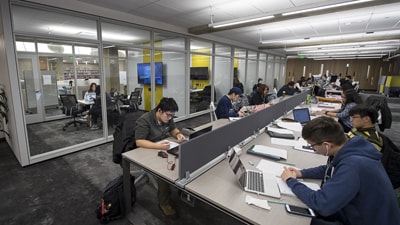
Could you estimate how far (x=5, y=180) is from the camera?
2.62 m

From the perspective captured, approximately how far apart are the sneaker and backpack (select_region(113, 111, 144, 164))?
2.20 ft

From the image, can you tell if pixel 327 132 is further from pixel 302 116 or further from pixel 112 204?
pixel 302 116

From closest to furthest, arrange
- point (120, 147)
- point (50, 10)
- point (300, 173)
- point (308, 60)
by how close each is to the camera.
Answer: point (300, 173)
point (120, 147)
point (50, 10)
point (308, 60)

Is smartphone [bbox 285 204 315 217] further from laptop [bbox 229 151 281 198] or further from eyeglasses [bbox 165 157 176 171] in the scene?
eyeglasses [bbox 165 157 176 171]

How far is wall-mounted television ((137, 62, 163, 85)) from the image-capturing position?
5.18 m

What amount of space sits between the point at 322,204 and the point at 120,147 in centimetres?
174

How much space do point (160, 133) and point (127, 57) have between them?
143 inches

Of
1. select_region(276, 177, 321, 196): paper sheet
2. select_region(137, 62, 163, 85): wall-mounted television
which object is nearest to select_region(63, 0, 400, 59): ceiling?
select_region(137, 62, 163, 85): wall-mounted television

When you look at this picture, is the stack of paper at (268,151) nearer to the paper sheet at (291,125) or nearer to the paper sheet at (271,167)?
the paper sheet at (271,167)

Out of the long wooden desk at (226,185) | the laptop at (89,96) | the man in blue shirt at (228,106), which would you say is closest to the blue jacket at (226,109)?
the man in blue shirt at (228,106)

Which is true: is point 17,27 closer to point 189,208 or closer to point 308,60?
point 189,208

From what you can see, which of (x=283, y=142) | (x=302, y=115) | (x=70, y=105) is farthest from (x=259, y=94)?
(x=70, y=105)

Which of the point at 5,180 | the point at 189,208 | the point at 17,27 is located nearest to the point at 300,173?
the point at 189,208

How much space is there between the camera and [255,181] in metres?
1.36
